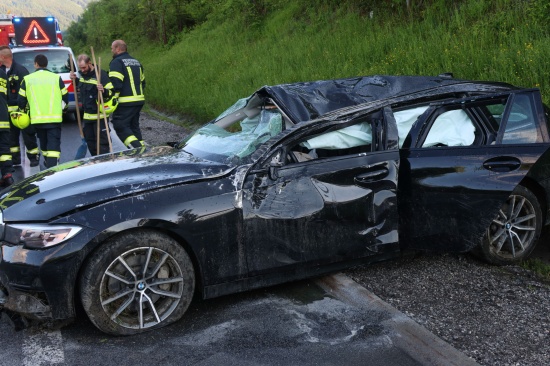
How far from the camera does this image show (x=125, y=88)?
9438mm

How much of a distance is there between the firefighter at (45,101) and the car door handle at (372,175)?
5.53m

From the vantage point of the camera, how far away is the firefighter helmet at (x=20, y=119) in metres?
9.19

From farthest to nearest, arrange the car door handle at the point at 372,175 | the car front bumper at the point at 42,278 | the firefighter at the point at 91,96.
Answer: the firefighter at the point at 91,96, the car door handle at the point at 372,175, the car front bumper at the point at 42,278

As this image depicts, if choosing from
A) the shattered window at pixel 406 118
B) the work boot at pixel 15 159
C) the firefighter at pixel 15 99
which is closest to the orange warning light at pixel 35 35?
the firefighter at pixel 15 99

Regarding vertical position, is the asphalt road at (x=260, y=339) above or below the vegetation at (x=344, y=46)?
below

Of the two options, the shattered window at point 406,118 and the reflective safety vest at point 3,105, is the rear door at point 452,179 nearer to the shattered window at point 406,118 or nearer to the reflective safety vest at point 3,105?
the shattered window at point 406,118

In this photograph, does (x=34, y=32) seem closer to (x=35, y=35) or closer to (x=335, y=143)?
(x=35, y=35)

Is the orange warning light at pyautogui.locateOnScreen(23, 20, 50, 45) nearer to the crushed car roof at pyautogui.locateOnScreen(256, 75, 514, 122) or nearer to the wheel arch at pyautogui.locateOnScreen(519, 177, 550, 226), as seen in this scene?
the crushed car roof at pyautogui.locateOnScreen(256, 75, 514, 122)

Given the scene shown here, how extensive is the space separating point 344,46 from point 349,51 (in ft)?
1.95

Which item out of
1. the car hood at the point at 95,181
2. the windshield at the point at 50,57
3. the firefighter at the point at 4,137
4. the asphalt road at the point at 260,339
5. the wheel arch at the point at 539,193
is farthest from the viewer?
the windshield at the point at 50,57

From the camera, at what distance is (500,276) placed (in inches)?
202

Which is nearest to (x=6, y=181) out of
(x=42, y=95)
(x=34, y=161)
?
(x=34, y=161)

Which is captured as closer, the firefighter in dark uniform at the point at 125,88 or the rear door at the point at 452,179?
the rear door at the point at 452,179

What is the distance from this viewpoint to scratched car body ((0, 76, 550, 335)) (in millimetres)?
4102
